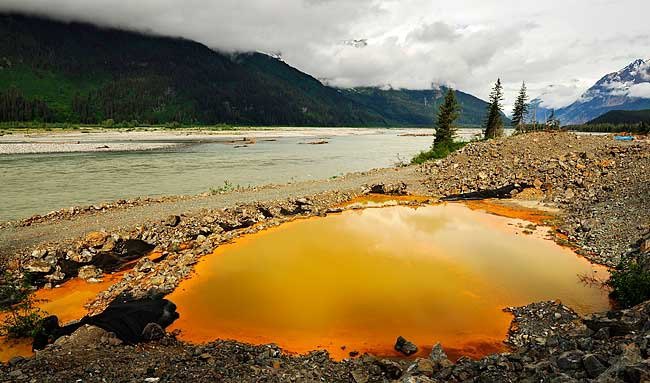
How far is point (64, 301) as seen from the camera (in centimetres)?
1285

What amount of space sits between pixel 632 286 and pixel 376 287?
8136 mm

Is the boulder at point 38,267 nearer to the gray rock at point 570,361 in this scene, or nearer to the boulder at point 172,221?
the boulder at point 172,221

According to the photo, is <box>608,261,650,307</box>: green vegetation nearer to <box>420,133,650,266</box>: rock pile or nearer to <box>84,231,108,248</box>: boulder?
<box>420,133,650,266</box>: rock pile

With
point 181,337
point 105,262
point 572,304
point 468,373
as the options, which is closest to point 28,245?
point 105,262

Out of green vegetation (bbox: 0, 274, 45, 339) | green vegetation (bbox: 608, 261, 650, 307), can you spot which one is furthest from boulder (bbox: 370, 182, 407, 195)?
green vegetation (bbox: 0, 274, 45, 339)

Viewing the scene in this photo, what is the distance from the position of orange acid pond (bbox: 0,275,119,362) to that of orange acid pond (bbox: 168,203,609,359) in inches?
123

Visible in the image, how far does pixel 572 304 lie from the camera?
481 inches

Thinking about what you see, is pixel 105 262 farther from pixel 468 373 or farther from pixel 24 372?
pixel 468 373

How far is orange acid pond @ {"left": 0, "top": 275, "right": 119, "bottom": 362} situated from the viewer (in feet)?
32.9

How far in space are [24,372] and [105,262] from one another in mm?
8796

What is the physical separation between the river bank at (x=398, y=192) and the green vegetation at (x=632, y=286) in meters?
2.27

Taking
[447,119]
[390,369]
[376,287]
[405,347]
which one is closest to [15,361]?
[390,369]

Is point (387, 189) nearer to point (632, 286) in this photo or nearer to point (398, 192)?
point (398, 192)

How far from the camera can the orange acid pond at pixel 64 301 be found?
10031 mm
